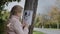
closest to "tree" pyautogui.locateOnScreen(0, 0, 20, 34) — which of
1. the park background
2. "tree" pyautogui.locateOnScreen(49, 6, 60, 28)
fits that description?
the park background

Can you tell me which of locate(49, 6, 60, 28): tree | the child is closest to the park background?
locate(49, 6, 60, 28): tree

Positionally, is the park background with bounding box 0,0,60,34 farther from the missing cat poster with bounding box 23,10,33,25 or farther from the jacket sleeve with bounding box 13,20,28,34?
the jacket sleeve with bounding box 13,20,28,34

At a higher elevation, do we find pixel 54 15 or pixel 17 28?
pixel 54 15

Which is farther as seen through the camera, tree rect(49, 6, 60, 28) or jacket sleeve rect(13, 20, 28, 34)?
tree rect(49, 6, 60, 28)

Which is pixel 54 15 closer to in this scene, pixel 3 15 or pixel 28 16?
pixel 28 16

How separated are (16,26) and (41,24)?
0.39m

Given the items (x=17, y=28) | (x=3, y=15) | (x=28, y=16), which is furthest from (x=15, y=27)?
(x=3, y=15)

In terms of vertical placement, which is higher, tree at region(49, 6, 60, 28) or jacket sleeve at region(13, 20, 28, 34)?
tree at region(49, 6, 60, 28)

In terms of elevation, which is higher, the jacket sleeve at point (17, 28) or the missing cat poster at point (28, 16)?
the missing cat poster at point (28, 16)

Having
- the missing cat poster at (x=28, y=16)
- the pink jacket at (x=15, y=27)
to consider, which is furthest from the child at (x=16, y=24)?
the missing cat poster at (x=28, y=16)

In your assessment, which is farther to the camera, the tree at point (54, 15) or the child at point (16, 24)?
the tree at point (54, 15)

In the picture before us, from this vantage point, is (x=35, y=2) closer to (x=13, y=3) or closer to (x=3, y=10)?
(x=13, y=3)

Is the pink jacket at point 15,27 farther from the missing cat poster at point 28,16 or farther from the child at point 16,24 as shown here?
the missing cat poster at point 28,16

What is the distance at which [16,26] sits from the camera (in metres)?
1.61
